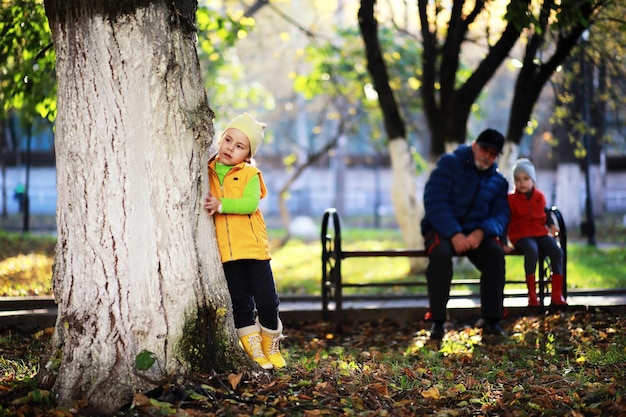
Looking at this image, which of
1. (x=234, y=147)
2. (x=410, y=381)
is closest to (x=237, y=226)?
(x=234, y=147)

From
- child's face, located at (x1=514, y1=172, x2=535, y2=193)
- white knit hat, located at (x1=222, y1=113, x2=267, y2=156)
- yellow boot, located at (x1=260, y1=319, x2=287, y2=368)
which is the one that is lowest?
yellow boot, located at (x1=260, y1=319, x2=287, y2=368)

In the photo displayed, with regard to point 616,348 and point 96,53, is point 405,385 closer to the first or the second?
point 616,348

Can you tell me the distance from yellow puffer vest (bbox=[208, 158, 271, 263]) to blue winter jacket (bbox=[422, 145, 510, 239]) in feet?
7.75

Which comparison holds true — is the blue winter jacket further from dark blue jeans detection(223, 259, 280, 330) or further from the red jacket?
dark blue jeans detection(223, 259, 280, 330)

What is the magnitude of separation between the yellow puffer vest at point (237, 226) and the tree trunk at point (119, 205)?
55cm

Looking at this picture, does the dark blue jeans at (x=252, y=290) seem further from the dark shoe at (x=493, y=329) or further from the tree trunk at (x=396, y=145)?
the tree trunk at (x=396, y=145)

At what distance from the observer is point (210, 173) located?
5.72 metres

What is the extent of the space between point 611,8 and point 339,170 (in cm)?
2518

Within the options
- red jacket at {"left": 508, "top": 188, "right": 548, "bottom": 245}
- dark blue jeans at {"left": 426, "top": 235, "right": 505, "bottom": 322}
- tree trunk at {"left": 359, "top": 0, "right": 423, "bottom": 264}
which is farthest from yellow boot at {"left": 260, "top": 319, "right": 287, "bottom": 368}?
tree trunk at {"left": 359, "top": 0, "right": 423, "bottom": 264}

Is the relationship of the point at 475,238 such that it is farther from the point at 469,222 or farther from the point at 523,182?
A: the point at 523,182

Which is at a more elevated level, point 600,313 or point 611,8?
point 611,8

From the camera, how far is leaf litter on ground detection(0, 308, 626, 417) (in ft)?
15.7

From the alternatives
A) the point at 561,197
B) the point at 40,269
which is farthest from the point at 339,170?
the point at 40,269

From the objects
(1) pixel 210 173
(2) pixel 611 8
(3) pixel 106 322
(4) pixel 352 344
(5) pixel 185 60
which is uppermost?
(2) pixel 611 8
